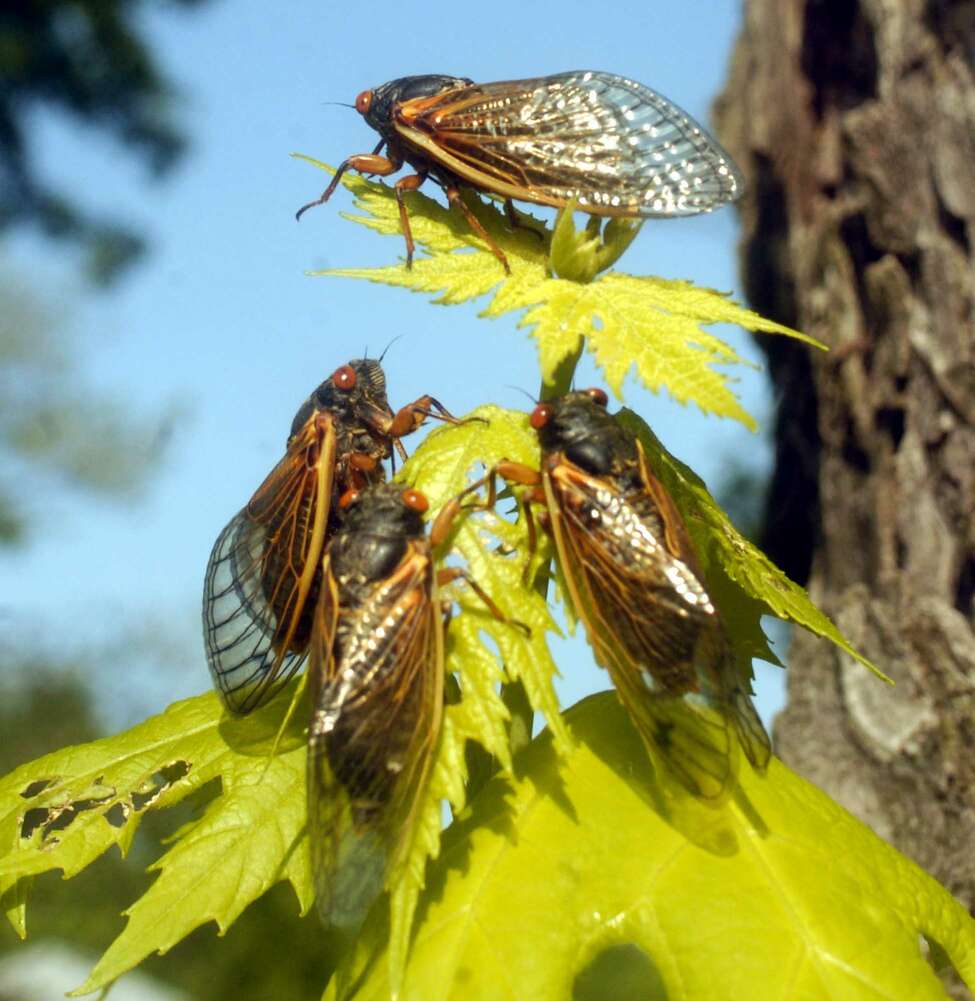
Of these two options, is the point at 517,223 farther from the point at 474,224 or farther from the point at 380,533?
the point at 380,533

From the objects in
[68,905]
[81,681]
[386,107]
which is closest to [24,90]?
[81,681]

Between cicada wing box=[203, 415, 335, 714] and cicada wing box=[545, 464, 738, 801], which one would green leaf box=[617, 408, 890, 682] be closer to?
cicada wing box=[545, 464, 738, 801]

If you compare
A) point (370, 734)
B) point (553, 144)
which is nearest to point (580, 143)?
point (553, 144)

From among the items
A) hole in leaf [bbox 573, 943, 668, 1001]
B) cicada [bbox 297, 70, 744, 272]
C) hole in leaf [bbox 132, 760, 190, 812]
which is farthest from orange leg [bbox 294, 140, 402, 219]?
hole in leaf [bbox 573, 943, 668, 1001]

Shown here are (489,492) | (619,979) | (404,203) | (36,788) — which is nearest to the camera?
(619,979)

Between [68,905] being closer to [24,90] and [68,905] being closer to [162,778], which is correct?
[162,778]

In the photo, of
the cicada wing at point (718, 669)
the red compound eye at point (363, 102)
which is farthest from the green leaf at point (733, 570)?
the red compound eye at point (363, 102)
